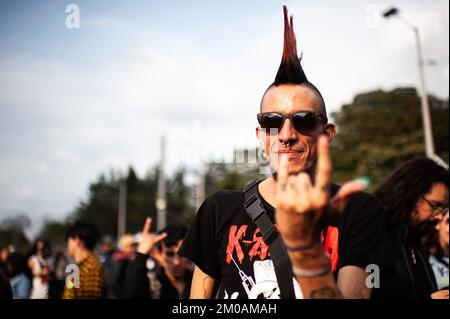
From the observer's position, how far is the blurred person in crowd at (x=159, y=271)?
455 cm

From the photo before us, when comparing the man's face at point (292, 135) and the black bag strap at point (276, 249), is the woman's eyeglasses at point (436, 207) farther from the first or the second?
the black bag strap at point (276, 249)

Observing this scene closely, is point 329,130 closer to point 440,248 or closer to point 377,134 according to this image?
point 440,248

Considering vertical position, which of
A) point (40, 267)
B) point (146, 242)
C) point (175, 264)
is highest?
point (146, 242)

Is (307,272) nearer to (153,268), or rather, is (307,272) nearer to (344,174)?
(153,268)

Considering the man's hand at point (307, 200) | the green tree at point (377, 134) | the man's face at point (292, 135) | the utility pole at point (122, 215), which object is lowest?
the utility pole at point (122, 215)

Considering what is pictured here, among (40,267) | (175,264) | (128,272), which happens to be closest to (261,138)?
(128,272)

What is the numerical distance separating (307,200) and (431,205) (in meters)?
2.64

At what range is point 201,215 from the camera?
2186 millimetres

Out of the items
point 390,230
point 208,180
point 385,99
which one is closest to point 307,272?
point 390,230

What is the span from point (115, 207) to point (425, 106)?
250 feet

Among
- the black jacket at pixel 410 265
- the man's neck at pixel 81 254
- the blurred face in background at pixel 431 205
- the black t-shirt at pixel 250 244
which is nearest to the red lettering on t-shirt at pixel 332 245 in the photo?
the black t-shirt at pixel 250 244

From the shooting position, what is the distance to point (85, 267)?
4.93 meters

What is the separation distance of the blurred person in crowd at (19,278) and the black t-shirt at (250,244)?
6.79 metres
